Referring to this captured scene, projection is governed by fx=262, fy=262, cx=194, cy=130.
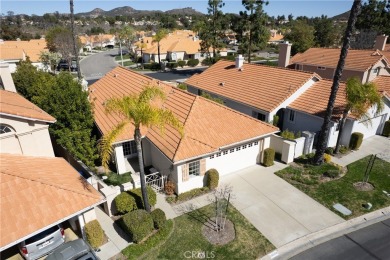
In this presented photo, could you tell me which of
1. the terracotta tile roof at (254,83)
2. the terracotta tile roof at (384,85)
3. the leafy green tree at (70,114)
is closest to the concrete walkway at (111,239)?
the leafy green tree at (70,114)

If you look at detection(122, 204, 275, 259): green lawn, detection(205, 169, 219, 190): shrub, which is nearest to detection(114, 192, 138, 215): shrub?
detection(122, 204, 275, 259): green lawn

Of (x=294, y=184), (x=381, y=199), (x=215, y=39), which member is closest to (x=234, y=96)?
(x=294, y=184)

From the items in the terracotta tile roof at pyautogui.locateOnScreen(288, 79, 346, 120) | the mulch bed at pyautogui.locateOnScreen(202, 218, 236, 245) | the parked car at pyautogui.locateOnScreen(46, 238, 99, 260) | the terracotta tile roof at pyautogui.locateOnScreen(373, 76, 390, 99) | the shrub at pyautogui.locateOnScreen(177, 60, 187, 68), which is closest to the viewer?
the parked car at pyautogui.locateOnScreen(46, 238, 99, 260)

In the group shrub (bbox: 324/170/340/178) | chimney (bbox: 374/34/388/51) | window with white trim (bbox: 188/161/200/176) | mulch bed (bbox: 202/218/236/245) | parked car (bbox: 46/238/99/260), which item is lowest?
mulch bed (bbox: 202/218/236/245)

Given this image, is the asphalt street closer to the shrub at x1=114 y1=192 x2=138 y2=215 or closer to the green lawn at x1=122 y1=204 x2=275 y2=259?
the green lawn at x1=122 y1=204 x2=275 y2=259

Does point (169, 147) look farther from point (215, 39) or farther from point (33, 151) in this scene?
point (215, 39)

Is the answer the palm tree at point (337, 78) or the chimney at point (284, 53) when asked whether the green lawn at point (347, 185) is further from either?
the chimney at point (284, 53)
